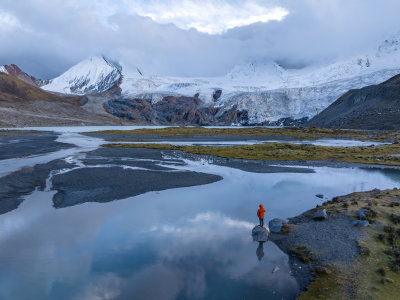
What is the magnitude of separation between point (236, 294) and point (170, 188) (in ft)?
56.1

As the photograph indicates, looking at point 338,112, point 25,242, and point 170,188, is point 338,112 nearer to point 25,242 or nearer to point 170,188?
point 170,188

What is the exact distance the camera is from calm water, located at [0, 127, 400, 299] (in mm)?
12086

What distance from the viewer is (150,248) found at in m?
15.5

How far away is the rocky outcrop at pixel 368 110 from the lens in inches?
4894

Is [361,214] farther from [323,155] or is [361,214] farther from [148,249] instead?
[323,155]

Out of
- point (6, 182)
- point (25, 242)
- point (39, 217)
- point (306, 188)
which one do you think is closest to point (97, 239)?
point (25, 242)

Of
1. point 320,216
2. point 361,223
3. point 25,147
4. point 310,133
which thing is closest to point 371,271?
point 361,223

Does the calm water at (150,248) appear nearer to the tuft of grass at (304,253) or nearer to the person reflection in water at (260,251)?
the person reflection in water at (260,251)

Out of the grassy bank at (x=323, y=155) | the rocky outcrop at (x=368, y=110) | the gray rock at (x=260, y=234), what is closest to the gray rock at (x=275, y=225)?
the gray rock at (x=260, y=234)

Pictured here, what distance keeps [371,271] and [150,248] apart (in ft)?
32.2

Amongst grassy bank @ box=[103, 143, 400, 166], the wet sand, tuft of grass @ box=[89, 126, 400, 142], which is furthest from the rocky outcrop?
the wet sand

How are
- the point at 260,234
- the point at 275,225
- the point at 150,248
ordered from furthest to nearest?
the point at 275,225, the point at 260,234, the point at 150,248

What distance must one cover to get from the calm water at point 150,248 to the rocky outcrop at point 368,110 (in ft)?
380

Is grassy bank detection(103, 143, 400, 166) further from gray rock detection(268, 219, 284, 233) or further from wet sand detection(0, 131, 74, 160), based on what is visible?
gray rock detection(268, 219, 284, 233)
